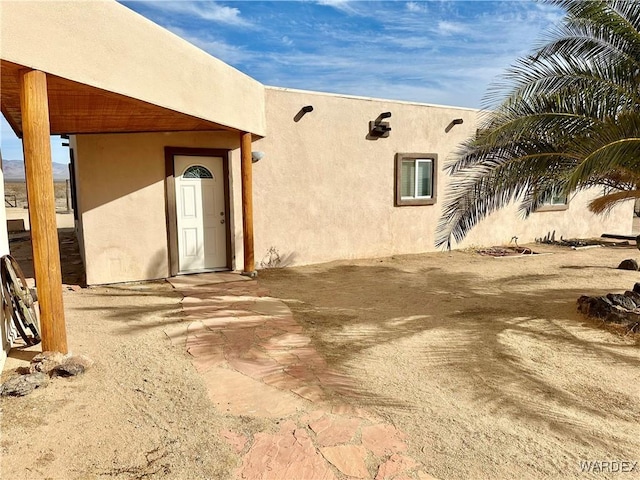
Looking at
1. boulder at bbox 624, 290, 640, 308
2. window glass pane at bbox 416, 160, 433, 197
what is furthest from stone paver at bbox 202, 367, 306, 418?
window glass pane at bbox 416, 160, 433, 197

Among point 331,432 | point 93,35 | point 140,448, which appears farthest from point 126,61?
point 331,432

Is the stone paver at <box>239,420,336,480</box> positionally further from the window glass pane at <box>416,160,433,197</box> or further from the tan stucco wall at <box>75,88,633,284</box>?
the window glass pane at <box>416,160,433,197</box>

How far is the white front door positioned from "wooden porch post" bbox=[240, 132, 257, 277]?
2.64ft

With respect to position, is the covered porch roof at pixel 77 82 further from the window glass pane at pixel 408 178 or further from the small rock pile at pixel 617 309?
the small rock pile at pixel 617 309

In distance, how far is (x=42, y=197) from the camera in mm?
3969

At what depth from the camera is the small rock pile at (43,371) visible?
361 centimetres

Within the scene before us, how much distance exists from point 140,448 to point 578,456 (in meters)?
3.06

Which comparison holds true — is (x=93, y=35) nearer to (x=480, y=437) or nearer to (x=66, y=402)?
(x=66, y=402)

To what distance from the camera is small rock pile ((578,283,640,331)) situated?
5547mm

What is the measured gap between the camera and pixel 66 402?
3.52 metres

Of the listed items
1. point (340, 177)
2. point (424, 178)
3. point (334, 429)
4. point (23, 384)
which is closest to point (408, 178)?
point (424, 178)

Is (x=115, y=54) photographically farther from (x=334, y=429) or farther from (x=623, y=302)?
(x=623, y=302)

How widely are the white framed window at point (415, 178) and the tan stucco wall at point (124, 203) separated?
5.42m

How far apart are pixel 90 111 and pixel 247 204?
322 cm
